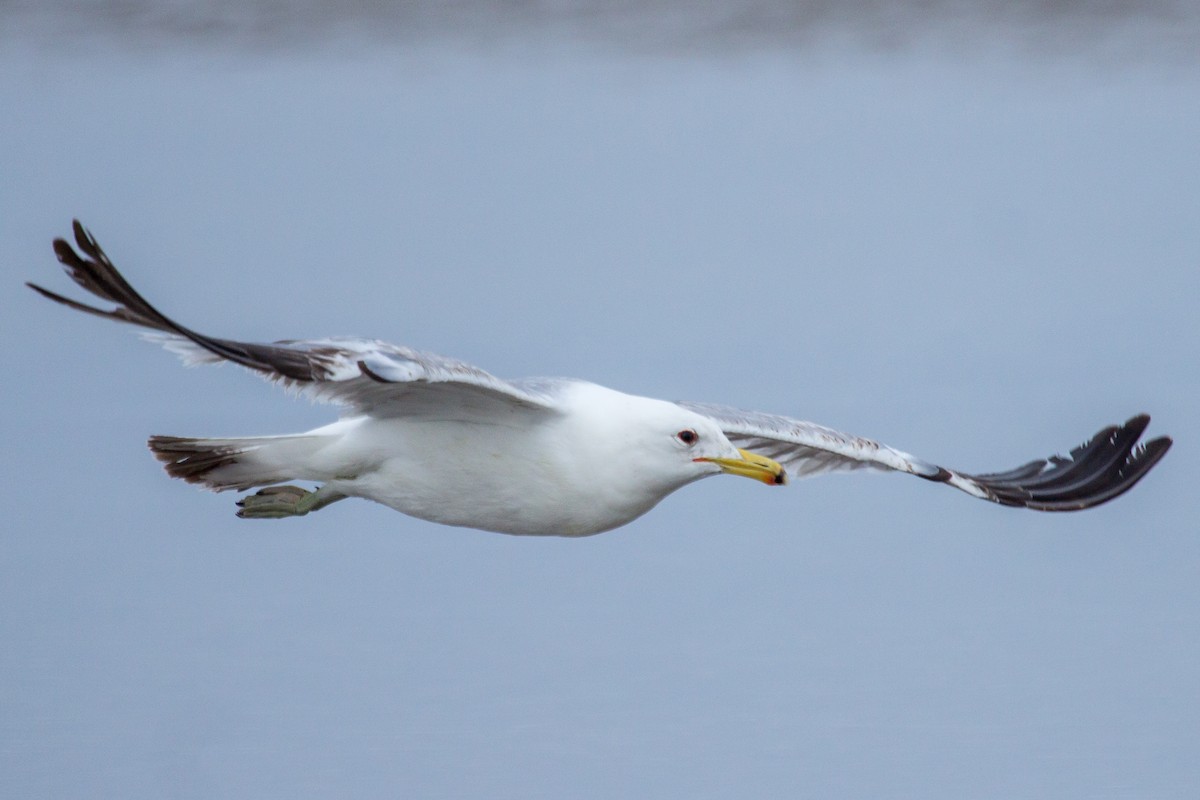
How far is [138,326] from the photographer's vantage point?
6.36 meters

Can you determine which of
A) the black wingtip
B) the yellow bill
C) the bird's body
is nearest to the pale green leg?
the bird's body

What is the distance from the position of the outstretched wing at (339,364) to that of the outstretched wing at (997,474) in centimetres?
151

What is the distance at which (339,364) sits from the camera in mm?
6434

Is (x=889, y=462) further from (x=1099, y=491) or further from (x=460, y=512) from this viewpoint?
(x=460, y=512)

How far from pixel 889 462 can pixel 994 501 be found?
20.7 inches

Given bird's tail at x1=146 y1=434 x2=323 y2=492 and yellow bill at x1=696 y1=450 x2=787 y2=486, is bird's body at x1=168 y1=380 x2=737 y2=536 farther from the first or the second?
bird's tail at x1=146 y1=434 x2=323 y2=492

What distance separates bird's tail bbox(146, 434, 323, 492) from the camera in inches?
299

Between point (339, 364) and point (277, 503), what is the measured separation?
5.77 feet

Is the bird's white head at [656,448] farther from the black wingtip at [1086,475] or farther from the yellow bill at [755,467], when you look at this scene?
the black wingtip at [1086,475]

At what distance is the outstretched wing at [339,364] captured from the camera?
5.98 metres

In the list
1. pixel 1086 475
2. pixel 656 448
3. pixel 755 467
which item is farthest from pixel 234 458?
pixel 1086 475

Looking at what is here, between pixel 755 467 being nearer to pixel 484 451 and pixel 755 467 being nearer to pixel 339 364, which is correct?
pixel 484 451

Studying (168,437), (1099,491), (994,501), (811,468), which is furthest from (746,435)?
(168,437)

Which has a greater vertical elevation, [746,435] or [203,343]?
[746,435]
